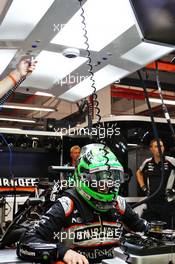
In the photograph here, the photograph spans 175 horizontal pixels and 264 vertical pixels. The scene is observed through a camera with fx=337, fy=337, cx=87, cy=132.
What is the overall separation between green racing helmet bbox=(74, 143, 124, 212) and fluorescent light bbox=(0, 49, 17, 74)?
70cm

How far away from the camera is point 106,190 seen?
3.31 ft

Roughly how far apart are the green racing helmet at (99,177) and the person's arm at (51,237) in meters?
0.08

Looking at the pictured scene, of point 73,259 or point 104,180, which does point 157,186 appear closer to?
point 104,180

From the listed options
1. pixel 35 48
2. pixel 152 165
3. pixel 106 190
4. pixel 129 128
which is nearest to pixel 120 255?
pixel 106 190

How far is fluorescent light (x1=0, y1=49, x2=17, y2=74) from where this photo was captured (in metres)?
1.50

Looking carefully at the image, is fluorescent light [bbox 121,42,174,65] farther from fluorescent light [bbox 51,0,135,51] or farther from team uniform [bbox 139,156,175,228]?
team uniform [bbox 139,156,175,228]

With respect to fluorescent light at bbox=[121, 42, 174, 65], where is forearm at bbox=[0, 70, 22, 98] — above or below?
below

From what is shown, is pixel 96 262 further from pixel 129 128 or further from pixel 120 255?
pixel 129 128

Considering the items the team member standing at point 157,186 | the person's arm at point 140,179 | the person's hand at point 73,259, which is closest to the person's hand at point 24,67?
the team member standing at point 157,186

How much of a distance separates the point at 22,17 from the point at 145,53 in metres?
0.56

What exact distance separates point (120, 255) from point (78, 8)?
2.80 ft

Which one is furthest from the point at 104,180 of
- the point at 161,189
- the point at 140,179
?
the point at 140,179

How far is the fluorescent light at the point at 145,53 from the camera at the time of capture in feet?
4.60

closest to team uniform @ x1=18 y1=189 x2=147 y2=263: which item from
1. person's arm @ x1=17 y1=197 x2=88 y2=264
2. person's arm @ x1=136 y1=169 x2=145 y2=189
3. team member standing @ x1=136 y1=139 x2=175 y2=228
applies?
person's arm @ x1=17 y1=197 x2=88 y2=264
